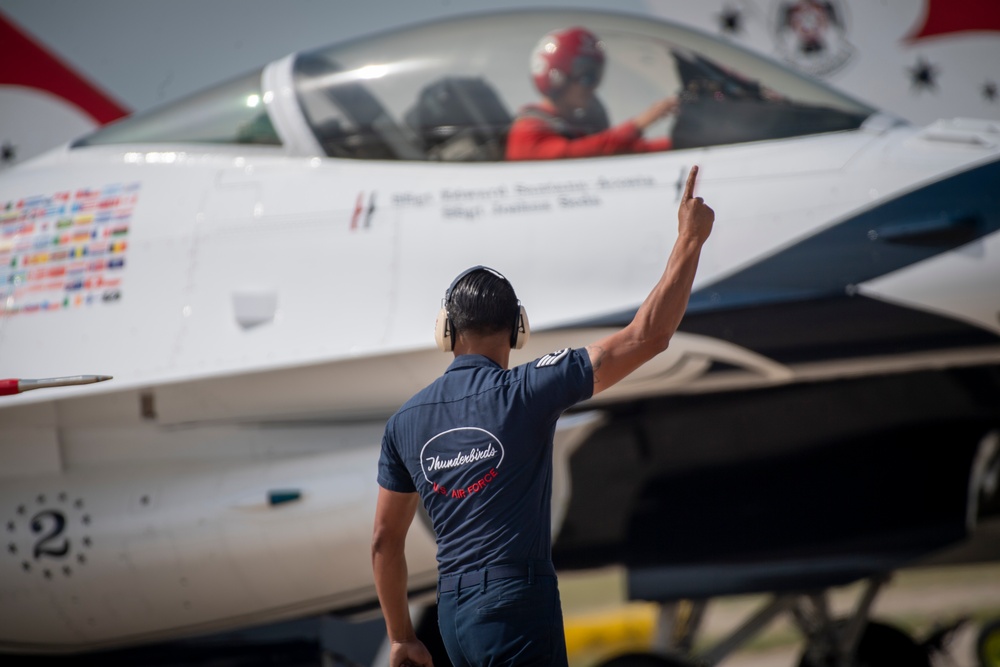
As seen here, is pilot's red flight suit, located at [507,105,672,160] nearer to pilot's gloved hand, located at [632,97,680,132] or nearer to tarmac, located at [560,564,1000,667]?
pilot's gloved hand, located at [632,97,680,132]

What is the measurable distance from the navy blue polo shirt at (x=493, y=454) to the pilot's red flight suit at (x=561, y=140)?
173 cm

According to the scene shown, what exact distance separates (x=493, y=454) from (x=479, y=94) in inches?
85.2

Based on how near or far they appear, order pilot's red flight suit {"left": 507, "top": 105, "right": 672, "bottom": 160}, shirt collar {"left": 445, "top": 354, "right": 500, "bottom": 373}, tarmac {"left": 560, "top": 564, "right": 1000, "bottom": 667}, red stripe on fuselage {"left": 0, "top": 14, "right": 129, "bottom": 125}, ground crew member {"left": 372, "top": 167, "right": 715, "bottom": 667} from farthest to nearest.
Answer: red stripe on fuselage {"left": 0, "top": 14, "right": 129, "bottom": 125} → tarmac {"left": 560, "top": 564, "right": 1000, "bottom": 667} → pilot's red flight suit {"left": 507, "top": 105, "right": 672, "bottom": 160} → shirt collar {"left": 445, "top": 354, "right": 500, "bottom": 373} → ground crew member {"left": 372, "top": 167, "right": 715, "bottom": 667}

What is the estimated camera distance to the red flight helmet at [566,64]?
3.48 meters

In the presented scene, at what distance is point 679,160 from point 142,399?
80.9 inches

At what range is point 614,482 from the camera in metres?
3.39

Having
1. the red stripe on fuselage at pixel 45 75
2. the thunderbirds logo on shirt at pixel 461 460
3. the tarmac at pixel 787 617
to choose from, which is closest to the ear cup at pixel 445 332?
the thunderbirds logo on shirt at pixel 461 460

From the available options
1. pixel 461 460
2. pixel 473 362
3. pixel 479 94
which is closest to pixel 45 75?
pixel 479 94

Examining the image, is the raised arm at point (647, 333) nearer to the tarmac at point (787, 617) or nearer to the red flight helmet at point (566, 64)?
the red flight helmet at point (566, 64)

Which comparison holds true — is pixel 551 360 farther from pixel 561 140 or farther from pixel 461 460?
pixel 561 140

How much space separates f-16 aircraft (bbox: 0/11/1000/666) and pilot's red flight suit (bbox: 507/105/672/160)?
0.06 m

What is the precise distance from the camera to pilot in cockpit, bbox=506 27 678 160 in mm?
3354

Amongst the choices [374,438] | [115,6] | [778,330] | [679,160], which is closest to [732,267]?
[778,330]

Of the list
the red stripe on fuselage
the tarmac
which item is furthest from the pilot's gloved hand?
the red stripe on fuselage
